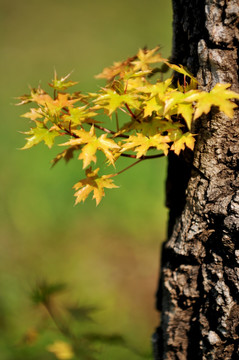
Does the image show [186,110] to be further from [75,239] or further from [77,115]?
[75,239]

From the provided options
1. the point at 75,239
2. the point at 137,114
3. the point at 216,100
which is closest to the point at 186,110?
the point at 216,100

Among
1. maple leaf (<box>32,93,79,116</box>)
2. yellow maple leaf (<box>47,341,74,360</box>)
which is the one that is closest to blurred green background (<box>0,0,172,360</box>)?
yellow maple leaf (<box>47,341,74,360</box>)

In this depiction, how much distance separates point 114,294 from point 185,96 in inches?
73.2

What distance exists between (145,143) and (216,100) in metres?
0.25

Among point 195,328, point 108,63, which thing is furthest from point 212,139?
point 108,63

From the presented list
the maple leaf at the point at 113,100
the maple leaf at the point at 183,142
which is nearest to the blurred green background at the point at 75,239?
the maple leaf at the point at 113,100

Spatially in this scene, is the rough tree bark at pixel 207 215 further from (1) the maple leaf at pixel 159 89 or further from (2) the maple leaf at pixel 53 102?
(2) the maple leaf at pixel 53 102

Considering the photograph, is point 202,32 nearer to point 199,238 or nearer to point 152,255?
point 199,238

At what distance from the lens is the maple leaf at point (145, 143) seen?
3.34 ft

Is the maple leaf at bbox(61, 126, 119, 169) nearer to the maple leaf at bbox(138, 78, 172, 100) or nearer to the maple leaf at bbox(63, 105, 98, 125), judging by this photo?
the maple leaf at bbox(63, 105, 98, 125)

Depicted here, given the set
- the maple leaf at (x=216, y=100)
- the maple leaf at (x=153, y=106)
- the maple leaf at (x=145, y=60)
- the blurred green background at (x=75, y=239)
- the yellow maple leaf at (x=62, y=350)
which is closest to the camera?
the maple leaf at (x=216, y=100)

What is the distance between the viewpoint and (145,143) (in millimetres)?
1037

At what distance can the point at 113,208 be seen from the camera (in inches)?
117

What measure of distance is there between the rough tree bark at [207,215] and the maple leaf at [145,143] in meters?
0.14
